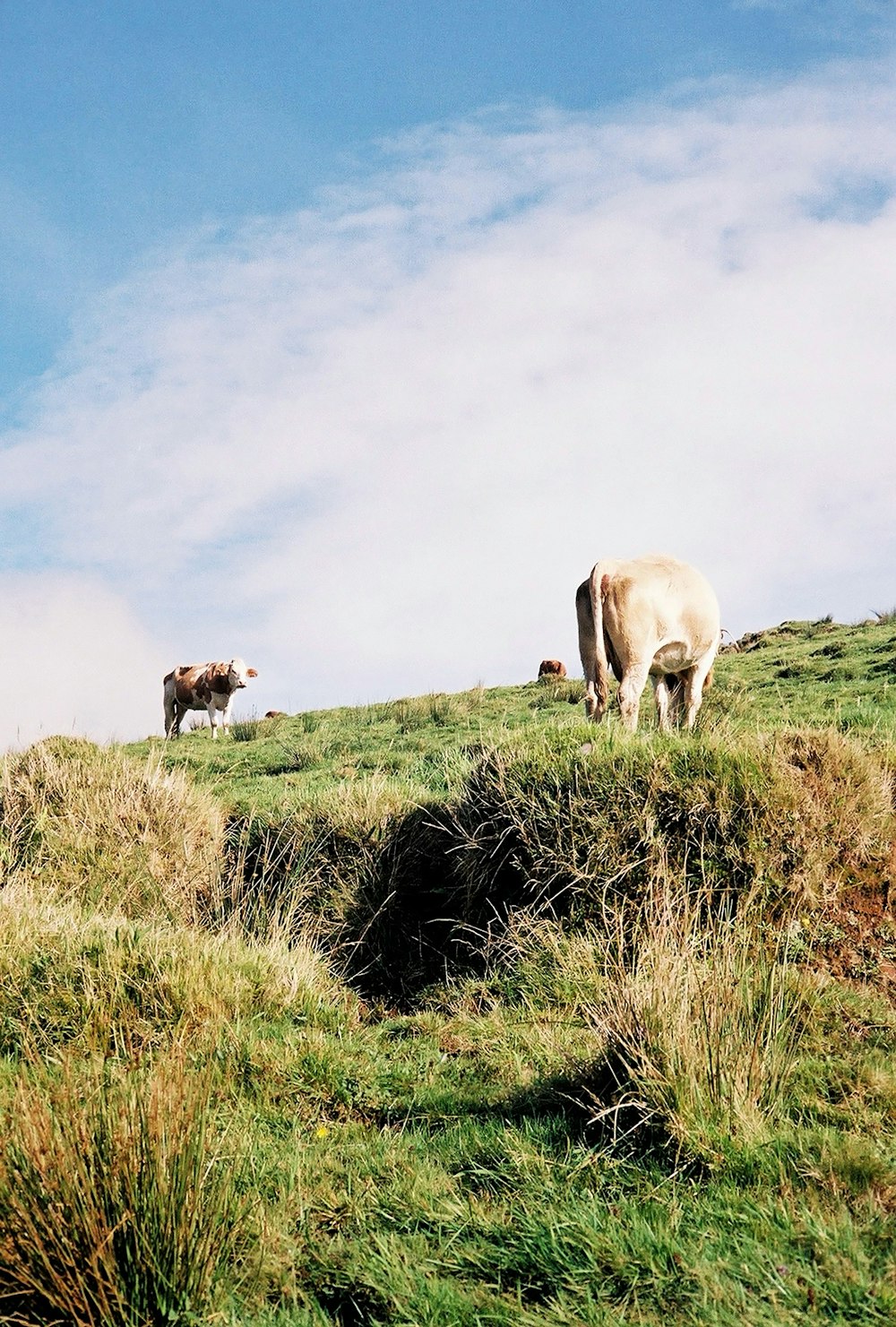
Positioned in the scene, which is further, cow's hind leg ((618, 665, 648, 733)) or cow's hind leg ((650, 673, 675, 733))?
cow's hind leg ((650, 673, 675, 733))

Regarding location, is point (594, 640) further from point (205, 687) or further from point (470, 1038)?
point (205, 687)

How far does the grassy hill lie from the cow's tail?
62.7 inches

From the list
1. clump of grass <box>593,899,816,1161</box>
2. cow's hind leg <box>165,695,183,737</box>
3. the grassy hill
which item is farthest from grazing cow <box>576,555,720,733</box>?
cow's hind leg <box>165,695,183,737</box>

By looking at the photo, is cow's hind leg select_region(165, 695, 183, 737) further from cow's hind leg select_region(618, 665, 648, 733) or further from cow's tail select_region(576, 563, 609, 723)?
cow's hind leg select_region(618, 665, 648, 733)

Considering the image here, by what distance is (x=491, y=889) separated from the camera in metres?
8.97

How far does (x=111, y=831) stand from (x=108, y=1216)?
25.3 ft

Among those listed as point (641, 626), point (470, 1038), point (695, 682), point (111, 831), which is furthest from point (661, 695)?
point (470, 1038)

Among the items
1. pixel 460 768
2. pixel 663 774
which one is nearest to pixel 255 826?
pixel 460 768

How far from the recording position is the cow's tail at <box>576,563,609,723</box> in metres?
12.0

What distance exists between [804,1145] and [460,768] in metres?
5.97

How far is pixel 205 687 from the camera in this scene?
28922 mm

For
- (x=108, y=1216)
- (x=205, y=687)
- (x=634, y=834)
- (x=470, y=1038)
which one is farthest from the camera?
(x=205, y=687)

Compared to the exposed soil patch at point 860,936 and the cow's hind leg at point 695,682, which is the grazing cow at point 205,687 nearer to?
the cow's hind leg at point 695,682

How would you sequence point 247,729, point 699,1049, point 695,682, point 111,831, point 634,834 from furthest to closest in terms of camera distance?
point 247,729 < point 695,682 < point 111,831 < point 634,834 < point 699,1049
